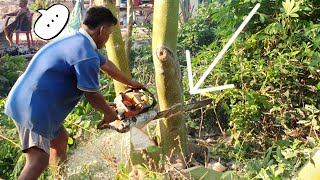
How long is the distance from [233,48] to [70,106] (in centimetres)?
173

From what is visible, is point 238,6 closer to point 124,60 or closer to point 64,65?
point 124,60

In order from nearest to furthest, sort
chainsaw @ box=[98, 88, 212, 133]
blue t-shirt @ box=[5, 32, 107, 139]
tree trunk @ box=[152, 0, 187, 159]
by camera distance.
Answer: blue t-shirt @ box=[5, 32, 107, 139], chainsaw @ box=[98, 88, 212, 133], tree trunk @ box=[152, 0, 187, 159]

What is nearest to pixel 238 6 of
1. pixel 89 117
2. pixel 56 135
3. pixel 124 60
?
pixel 124 60

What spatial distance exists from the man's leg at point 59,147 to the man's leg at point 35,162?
35 centimetres

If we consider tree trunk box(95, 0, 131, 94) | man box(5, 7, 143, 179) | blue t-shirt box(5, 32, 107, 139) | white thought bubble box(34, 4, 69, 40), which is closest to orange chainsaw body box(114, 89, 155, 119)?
man box(5, 7, 143, 179)

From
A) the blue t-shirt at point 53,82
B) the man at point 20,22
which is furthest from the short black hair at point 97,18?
the man at point 20,22

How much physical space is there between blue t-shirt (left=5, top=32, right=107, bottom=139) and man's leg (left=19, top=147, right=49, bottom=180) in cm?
16

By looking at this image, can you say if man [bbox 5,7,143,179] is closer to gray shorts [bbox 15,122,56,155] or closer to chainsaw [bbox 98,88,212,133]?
gray shorts [bbox 15,122,56,155]

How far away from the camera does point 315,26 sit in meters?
3.78

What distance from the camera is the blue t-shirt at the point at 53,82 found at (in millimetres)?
2781

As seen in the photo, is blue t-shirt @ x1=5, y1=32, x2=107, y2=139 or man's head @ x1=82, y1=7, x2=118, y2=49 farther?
man's head @ x1=82, y1=7, x2=118, y2=49

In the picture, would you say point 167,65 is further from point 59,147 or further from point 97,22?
point 59,147

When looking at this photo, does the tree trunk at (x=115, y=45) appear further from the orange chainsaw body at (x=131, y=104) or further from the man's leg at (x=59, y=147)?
the man's leg at (x=59, y=147)

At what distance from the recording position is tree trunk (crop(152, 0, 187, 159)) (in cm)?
334
